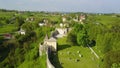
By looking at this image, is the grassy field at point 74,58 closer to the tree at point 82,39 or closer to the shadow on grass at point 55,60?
the shadow on grass at point 55,60

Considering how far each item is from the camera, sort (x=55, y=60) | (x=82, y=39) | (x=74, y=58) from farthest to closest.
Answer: (x=82, y=39) < (x=74, y=58) < (x=55, y=60)

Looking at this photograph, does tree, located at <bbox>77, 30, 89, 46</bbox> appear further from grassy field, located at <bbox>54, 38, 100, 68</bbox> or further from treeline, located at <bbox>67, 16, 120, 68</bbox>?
grassy field, located at <bbox>54, 38, 100, 68</bbox>

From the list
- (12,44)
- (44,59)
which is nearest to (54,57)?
(44,59)

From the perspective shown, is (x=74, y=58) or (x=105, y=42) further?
(x=105, y=42)

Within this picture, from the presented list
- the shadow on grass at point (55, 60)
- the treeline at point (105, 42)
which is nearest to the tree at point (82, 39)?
the treeline at point (105, 42)

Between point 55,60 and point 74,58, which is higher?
point 74,58

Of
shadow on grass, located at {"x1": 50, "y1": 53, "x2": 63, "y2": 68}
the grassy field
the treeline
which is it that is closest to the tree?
the treeline

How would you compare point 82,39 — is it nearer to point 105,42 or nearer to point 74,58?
point 105,42

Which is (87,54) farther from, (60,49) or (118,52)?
(118,52)

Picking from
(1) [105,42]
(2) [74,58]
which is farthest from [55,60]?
(1) [105,42]
